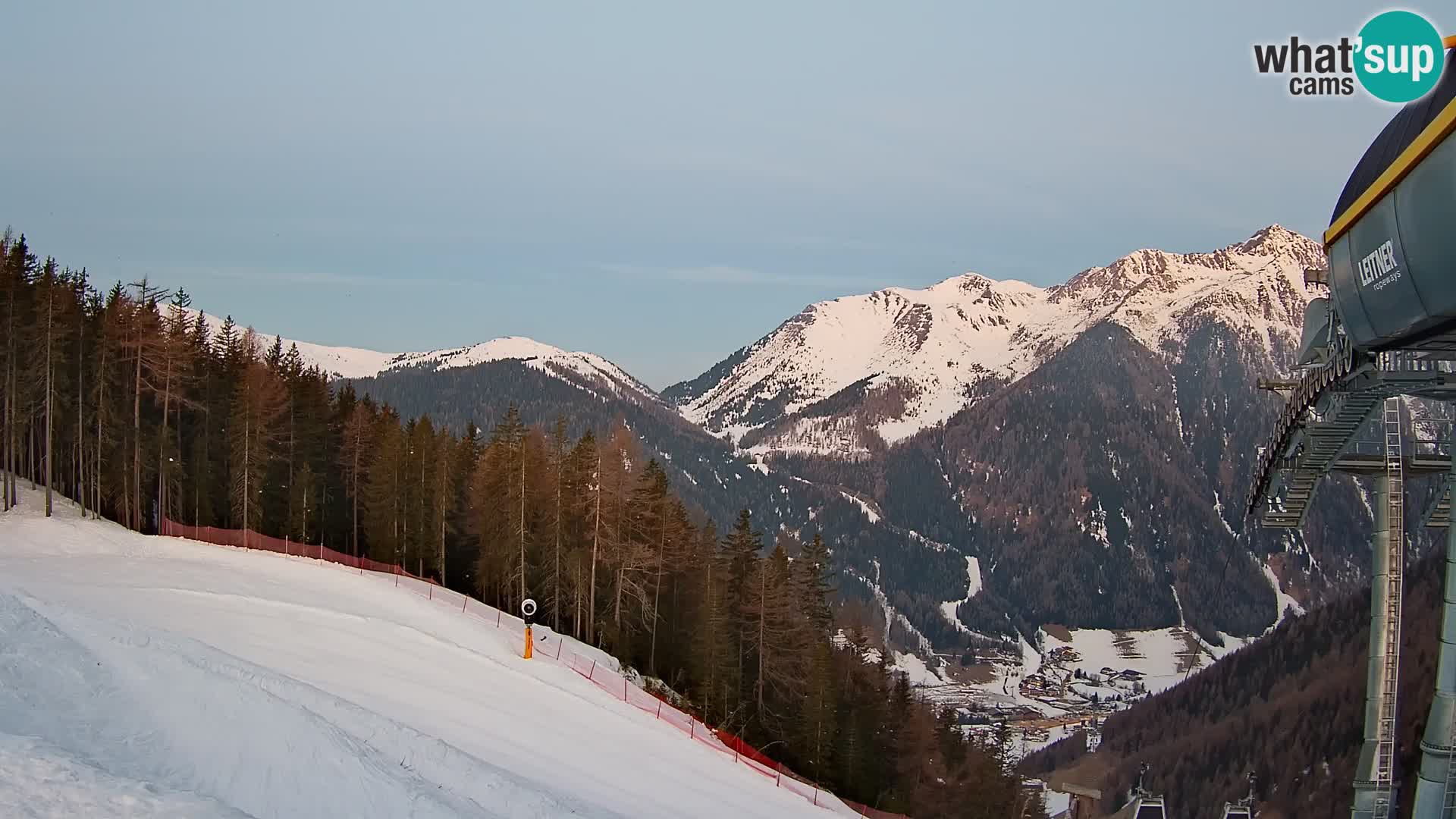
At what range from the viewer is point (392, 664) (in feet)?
90.2

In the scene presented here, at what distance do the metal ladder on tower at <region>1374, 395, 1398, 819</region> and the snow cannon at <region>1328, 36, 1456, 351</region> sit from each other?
485 centimetres

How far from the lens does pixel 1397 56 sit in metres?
15.5

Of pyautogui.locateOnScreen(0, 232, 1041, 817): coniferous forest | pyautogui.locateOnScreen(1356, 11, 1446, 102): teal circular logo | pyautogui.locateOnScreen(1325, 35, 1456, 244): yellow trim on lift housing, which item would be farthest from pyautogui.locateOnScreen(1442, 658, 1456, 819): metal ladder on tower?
pyautogui.locateOnScreen(0, 232, 1041, 817): coniferous forest

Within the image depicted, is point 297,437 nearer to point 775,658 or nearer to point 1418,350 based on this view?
point 775,658

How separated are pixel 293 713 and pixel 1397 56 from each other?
792 inches

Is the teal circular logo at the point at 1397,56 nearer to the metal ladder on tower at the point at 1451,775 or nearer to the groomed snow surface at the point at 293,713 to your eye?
the metal ladder on tower at the point at 1451,775

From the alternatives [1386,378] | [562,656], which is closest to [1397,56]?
[1386,378]

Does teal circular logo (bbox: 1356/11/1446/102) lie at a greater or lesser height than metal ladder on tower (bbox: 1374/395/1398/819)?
greater

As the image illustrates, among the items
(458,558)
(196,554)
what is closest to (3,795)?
(196,554)

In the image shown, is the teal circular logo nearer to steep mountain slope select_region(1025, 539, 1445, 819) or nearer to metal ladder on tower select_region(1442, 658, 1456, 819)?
metal ladder on tower select_region(1442, 658, 1456, 819)

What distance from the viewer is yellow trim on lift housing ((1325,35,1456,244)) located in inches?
426

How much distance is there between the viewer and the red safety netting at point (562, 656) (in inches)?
1334

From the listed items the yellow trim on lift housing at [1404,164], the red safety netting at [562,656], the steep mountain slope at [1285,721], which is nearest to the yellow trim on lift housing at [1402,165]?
the yellow trim on lift housing at [1404,164]

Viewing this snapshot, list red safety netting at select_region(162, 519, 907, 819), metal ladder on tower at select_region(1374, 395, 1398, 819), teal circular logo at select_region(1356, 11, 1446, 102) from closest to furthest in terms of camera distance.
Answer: teal circular logo at select_region(1356, 11, 1446, 102)
metal ladder on tower at select_region(1374, 395, 1398, 819)
red safety netting at select_region(162, 519, 907, 819)
